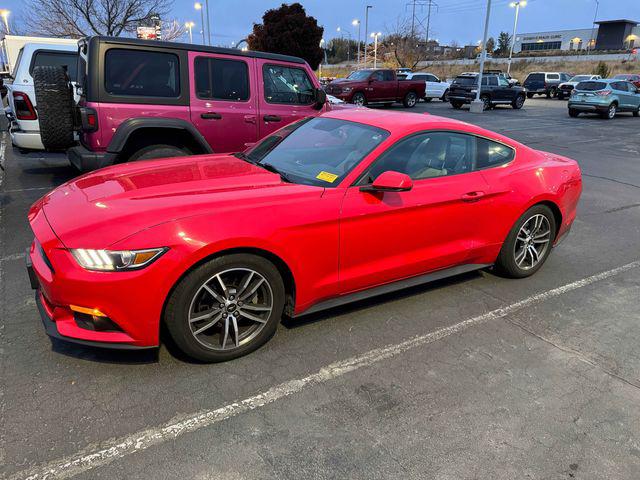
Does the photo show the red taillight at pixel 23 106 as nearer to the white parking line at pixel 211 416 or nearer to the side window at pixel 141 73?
the side window at pixel 141 73

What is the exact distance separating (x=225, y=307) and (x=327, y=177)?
1153 millimetres

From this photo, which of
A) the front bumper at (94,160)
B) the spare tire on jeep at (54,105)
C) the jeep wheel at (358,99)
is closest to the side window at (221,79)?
the front bumper at (94,160)

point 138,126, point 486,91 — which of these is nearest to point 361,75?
point 486,91

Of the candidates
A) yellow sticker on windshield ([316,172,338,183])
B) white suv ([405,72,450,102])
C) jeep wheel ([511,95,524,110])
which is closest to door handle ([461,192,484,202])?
yellow sticker on windshield ([316,172,338,183])

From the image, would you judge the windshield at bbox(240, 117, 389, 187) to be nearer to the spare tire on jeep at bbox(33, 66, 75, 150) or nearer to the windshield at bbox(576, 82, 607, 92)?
the spare tire on jeep at bbox(33, 66, 75, 150)

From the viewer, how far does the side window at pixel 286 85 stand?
6551 mm

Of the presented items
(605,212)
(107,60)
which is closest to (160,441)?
(107,60)

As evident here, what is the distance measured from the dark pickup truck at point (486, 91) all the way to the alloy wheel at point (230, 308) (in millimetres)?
24251

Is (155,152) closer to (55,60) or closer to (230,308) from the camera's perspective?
(230,308)

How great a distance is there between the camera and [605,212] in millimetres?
6977

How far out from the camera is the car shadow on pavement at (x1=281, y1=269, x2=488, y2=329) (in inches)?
141

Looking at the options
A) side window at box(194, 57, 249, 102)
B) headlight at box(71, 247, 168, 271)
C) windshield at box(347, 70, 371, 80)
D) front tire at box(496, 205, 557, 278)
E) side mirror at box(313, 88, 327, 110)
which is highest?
windshield at box(347, 70, 371, 80)

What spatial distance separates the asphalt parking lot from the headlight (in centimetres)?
73

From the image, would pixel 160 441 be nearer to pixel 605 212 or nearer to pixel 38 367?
pixel 38 367
